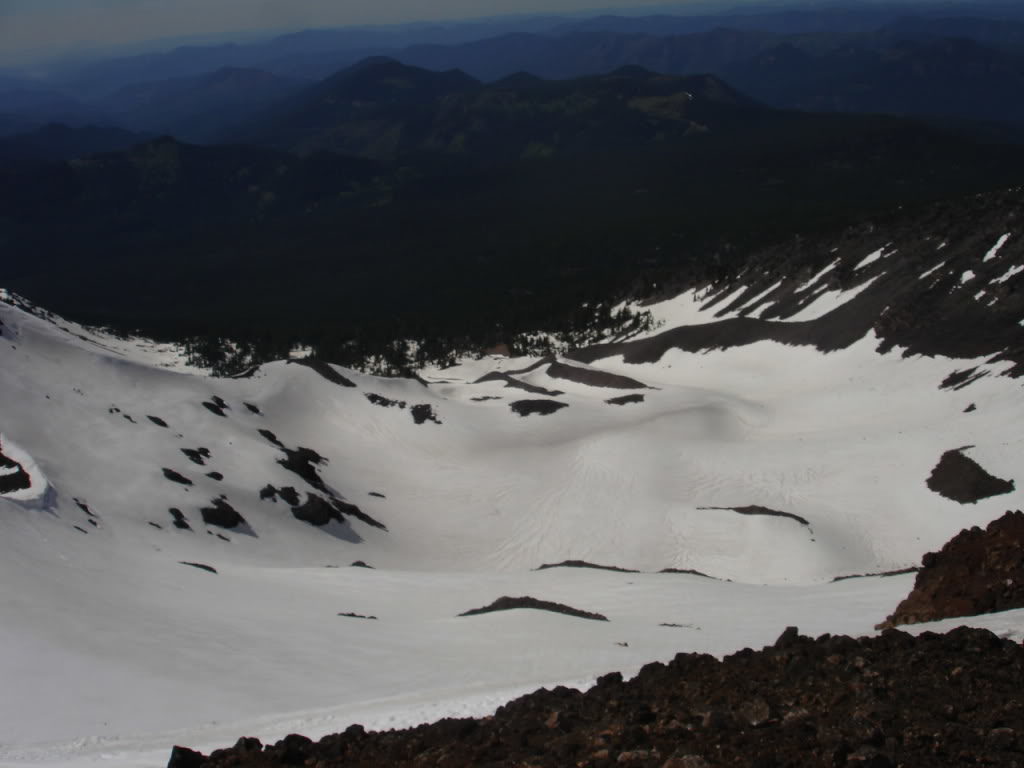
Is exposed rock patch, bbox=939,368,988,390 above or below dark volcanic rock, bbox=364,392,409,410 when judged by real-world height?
below

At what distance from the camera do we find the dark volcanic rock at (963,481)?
141 feet

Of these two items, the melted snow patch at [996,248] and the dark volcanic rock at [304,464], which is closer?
the dark volcanic rock at [304,464]

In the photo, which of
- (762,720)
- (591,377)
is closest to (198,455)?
(591,377)

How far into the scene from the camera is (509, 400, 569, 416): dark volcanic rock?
68.9m

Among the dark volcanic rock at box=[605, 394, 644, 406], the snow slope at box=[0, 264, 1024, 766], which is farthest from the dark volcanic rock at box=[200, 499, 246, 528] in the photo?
the dark volcanic rock at box=[605, 394, 644, 406]

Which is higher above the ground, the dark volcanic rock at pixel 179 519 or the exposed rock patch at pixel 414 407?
the exposed rock patch at pixel 414 407

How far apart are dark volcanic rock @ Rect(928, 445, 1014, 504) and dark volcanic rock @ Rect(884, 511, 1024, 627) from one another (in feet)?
91.4

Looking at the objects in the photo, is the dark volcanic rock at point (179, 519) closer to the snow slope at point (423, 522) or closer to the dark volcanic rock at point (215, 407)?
the snow slope at point (423, 522)

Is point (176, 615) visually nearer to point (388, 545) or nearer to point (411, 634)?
point (411, 634)

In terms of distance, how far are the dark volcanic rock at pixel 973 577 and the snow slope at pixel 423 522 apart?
2.44m

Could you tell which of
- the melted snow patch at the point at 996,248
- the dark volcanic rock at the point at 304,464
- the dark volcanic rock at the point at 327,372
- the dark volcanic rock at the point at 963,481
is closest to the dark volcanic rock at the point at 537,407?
the dark volcanic rock at the point at 327,372

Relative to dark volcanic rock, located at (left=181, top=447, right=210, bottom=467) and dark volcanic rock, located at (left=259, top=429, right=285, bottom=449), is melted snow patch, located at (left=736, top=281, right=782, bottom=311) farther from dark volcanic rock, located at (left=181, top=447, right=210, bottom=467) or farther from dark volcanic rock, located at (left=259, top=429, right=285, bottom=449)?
dark volcanic rock, located at (left=181, top=447, right=210, bottom=467)

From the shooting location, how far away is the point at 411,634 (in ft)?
79.6

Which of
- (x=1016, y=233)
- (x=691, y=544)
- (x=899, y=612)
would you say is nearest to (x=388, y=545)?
(x=691, y=544)
